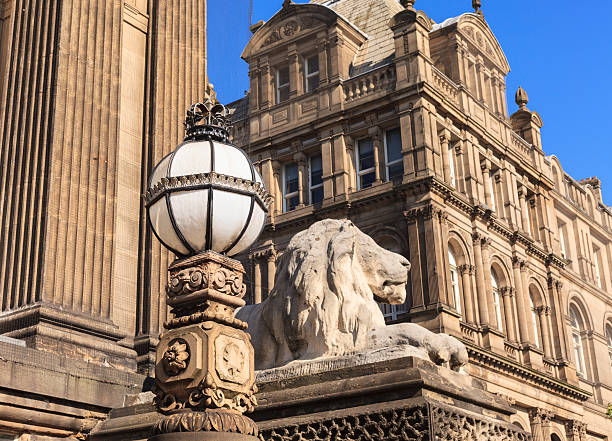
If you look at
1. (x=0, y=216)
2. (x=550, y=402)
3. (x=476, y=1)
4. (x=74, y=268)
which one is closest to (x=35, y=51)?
(x=0, y=216)

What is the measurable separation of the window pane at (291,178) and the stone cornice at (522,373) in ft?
31.4

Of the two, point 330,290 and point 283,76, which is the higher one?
point 283,76

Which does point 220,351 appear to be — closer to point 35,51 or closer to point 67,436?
point 67,436

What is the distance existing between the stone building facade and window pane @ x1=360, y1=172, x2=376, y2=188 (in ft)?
0.26

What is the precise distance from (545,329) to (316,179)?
1134 cm

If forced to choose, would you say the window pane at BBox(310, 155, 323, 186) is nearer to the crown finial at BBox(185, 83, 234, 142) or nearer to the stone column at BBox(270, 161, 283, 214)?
the stone column at BBox(270, 161, 283, 214)

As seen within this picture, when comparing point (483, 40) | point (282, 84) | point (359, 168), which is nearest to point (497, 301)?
point (359, 168)

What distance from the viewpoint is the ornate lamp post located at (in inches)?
178

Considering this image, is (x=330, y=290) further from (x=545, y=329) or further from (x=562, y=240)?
(x=562, y=240)

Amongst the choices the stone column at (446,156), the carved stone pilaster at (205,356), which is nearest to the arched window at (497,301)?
the stone column at (446,156)

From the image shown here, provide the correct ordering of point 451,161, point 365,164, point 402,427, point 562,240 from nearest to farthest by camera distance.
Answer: point 402,427
point 365,164
point 451,161
point 562,240

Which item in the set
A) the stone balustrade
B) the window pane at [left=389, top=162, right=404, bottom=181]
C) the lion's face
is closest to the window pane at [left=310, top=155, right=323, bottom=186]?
the stone balustrade

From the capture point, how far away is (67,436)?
25.7ft

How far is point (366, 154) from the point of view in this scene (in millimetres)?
30781
